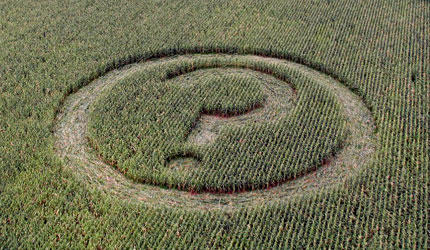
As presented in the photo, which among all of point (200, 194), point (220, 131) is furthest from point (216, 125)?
point (200, 194)

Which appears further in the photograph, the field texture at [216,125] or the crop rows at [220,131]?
the crop rows at [220,131]

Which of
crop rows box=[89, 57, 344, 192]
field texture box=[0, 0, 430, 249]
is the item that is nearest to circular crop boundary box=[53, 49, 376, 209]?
field texture box=[0, 0, 430, 249]

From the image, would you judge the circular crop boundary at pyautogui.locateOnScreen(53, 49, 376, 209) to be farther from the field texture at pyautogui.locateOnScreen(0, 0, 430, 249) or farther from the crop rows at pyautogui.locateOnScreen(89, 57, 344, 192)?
the crop rows at pyautogui.locateOnScreen(89, 57, 344, 192)

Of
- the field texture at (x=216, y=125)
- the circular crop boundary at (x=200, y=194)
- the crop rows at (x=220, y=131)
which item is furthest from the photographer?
the crop rows at (x=220, y=131)

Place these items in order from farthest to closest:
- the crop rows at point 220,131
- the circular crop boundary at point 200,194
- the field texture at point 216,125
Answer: the crop rows at point 220,131 → the circular crop boundary at point 200,194 → the field texture at point 216,125

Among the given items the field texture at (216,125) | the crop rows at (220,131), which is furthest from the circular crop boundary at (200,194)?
the crop rows at (220,131)

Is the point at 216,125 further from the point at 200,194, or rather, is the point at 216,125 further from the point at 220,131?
the point at 200,194

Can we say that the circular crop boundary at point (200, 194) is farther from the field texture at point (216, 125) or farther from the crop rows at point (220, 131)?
the crop rows at point (220, 131)
